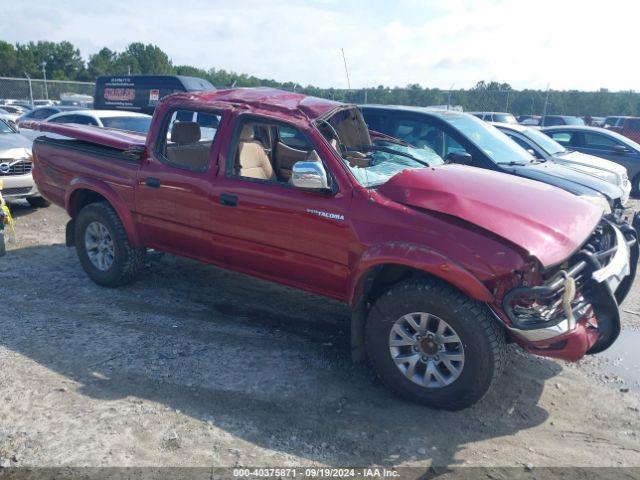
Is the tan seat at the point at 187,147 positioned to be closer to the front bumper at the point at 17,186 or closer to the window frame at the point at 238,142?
the window frame at the point at 238,142

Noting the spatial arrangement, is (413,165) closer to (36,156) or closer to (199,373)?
(199,373)

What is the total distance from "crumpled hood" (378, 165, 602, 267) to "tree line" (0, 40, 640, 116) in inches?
311

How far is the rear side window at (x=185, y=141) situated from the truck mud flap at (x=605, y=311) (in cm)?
333

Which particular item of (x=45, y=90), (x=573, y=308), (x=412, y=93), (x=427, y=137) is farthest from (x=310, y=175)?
(x=45, y=90)

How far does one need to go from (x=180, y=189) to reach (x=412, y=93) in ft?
72.3

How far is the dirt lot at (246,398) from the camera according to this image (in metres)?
Answer: 3.29

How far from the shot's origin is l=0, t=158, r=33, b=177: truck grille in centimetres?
835

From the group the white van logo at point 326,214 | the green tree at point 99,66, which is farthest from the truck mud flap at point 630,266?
the green tree at point 99,66

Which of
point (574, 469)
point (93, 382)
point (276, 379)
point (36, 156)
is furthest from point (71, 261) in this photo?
point (574, 469)

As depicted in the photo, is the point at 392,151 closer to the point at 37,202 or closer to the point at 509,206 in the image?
the point at 509,206

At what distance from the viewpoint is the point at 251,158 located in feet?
15.9

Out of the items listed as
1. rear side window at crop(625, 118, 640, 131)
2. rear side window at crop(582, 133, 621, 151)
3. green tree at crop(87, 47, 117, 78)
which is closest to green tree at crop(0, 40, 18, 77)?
green tree at crop(87, 47, 117, 78)

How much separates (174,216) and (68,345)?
1394 millimetres

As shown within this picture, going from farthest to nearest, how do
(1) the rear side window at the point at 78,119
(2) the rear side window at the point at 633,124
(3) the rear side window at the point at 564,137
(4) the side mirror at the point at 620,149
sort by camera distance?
(2) the rear side window at the point at 633,124, (3) the rear side window at the point at 564,137, (4) the side mirror at the point at 620,149, (1) the rear side window at the point at 78,119
